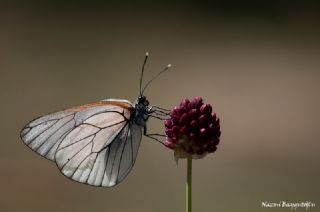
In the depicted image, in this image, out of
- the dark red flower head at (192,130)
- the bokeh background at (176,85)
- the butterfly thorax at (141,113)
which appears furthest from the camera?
the bokeh background at (176,85)

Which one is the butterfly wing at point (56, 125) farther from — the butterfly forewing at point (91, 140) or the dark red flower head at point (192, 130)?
the dark red flower head at point (192, 130)

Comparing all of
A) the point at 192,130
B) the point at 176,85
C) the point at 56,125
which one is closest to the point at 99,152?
the point at 56,125

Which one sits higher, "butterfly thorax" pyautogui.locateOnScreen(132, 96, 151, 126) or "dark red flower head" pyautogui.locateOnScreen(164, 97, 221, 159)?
"butterfly thorax" pyautogui.locateOnScreen(132, 96, 151, 126)

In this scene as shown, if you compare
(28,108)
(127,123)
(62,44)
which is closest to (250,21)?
(62,44)

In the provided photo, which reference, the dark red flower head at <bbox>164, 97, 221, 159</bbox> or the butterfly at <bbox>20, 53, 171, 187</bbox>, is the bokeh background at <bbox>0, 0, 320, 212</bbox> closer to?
the butterfly at <bbox>20, 53, 171, 187</bbox>

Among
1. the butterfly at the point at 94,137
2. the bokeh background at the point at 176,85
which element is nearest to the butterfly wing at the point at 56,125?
the butterfly at the point at 94,137

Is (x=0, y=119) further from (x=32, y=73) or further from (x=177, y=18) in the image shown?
(x=177, y=18)

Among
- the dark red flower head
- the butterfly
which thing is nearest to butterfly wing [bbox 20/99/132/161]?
the butterfly

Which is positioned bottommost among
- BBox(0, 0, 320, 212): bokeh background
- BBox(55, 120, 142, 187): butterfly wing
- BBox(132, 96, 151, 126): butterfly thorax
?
BBox(55, 120, 142, 187): butterfly wing

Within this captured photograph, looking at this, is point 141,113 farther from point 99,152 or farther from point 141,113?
point 99,152
